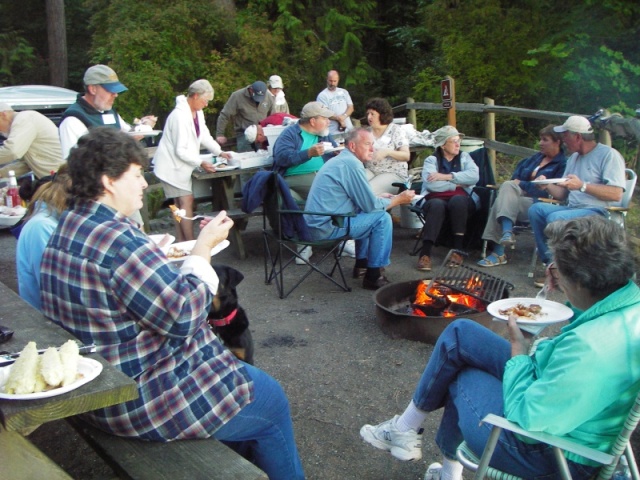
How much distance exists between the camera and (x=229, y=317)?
3.32m

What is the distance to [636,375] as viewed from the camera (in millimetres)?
1956

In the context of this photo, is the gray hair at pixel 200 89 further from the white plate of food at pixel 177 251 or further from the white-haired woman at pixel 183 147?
the white plate of food at pixel 177 251

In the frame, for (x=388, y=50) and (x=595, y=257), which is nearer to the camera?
(x=595, y=257)

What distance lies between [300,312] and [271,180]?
1.12 meters

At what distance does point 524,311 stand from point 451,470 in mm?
793

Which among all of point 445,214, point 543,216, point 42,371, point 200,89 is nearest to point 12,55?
point 200,89

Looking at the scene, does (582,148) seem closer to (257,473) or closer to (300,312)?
(300,312)

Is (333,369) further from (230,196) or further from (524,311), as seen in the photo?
(230,196)

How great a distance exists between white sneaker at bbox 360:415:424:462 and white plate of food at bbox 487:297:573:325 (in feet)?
2.03

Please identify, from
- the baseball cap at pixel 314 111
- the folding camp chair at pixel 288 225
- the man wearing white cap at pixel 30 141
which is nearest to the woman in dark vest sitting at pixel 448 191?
the folding camp chair at pixel 288 225

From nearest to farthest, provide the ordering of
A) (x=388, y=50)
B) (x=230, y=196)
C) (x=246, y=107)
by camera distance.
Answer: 1. (x=230, y=196)
2. (x=246, y=107)
3. (x=388, y=50)

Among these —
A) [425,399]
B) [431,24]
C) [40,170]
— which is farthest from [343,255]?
[431,24]

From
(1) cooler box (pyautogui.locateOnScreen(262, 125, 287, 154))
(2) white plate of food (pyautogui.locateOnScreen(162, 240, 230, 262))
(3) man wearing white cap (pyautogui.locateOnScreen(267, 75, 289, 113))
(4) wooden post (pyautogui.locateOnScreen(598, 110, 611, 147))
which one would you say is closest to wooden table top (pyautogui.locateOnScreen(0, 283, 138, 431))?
(2) white plate of food (pyautogui.locateOnScreen(162, 240, 230, 262))

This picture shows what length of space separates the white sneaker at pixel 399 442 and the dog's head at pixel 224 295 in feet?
3.01
